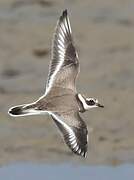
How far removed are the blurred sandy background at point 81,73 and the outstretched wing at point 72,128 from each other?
2.06m

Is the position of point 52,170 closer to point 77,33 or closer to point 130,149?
point 130,149

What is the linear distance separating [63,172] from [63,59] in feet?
4.57

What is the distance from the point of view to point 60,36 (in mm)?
7559

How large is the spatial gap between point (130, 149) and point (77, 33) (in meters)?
2.82

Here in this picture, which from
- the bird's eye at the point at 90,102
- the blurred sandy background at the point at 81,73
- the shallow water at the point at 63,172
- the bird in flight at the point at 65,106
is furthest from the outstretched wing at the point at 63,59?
the blurred sandy background at the point at 81,73

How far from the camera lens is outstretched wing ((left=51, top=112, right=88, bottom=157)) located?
6.84 metres

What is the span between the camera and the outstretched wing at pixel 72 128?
6836mm

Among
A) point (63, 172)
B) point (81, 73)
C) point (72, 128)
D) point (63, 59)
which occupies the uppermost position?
point (63, 59)

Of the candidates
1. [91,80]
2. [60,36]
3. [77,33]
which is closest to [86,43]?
[77,33]

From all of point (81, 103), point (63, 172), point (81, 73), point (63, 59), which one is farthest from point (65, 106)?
point (81, 73)

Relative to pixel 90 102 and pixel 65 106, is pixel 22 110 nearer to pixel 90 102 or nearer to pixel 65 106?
pixel 65 106

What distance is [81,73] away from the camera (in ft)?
35.1

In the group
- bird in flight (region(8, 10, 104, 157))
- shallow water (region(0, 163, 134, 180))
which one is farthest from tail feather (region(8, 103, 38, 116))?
shallow water (region(0, 163, 134, 180))

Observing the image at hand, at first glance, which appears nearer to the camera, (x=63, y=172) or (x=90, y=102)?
(x=90, y=102)
